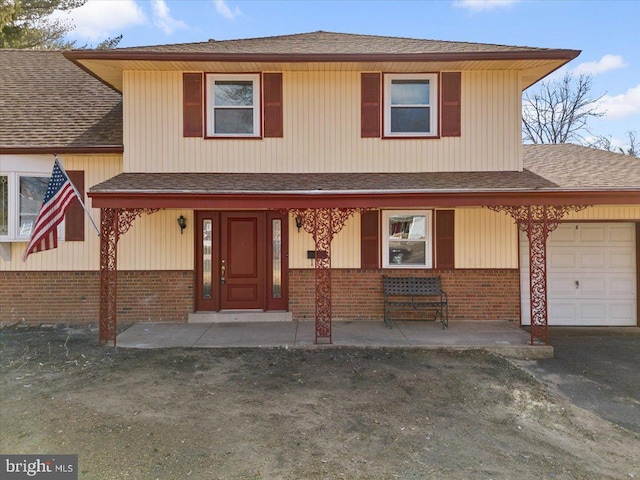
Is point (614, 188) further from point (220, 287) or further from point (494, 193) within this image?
point (220, 287)

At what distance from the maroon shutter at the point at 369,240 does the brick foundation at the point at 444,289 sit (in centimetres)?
21

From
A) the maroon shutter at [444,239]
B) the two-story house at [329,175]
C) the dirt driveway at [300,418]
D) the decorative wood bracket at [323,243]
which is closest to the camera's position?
the dirt driveway at [300,418]

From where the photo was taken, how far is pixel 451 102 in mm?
7664

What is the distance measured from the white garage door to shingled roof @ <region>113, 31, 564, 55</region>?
4.00m

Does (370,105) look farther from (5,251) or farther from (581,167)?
(5,251)

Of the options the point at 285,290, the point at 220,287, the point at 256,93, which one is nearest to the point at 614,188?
the point at 285,290

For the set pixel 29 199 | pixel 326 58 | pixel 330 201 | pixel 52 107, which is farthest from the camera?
pixel 52 107

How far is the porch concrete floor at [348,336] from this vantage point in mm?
6289

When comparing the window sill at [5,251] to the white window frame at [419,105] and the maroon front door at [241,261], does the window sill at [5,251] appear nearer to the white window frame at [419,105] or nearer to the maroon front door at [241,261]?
the maroon front door at [241,261]

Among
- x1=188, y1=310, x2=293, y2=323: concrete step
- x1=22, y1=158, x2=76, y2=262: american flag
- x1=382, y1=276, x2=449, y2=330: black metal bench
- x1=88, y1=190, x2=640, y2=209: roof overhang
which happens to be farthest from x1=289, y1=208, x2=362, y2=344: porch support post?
x1=22, y1=158, x2=76, y2=262: american flag

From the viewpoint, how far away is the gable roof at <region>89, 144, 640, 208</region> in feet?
19.9

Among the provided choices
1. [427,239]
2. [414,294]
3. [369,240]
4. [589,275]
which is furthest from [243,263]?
[589,275]

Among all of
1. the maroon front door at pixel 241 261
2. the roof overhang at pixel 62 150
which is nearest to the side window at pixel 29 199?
the roof overhang at pixel 62 150

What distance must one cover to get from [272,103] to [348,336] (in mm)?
4981
